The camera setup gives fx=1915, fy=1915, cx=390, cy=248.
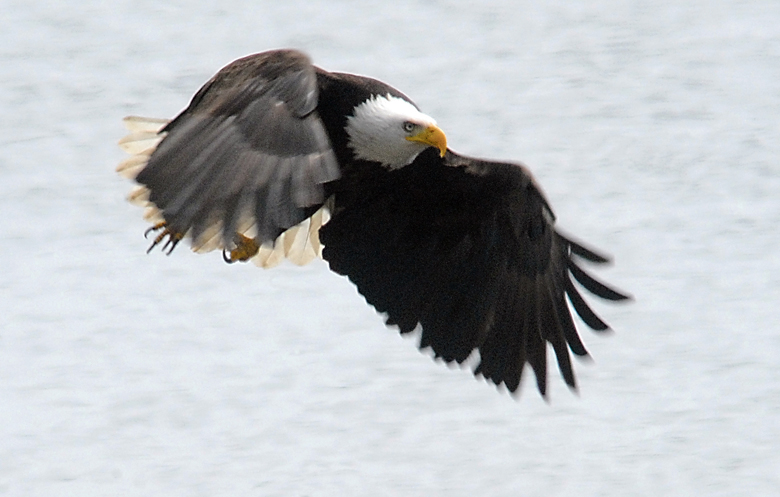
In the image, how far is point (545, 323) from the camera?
232 inches

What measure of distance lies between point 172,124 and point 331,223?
101cm

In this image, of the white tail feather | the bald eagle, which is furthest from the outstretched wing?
the white tail feather

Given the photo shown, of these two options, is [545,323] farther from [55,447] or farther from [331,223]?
[55,447]

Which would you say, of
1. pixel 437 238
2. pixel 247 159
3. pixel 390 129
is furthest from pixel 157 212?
pixel 437 238

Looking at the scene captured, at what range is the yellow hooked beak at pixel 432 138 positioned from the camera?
5453 mm

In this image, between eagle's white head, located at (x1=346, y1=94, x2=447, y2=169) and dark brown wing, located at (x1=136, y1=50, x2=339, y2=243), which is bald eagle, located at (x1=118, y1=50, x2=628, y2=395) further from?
dark brown wing, located at (x1=136, y1=50, x2=339, y2=243)

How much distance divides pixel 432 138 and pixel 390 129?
0.12 meters

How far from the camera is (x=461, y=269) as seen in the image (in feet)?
19.2

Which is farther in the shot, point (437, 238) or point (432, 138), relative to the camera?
point (437, 238)

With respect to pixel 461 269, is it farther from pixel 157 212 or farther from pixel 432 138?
pixel 157 212

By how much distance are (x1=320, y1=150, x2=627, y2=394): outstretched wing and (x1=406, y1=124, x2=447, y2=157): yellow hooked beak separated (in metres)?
0.23

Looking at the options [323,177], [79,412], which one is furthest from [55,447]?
[323,177]

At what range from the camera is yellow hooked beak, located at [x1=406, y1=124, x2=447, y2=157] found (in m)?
5.45

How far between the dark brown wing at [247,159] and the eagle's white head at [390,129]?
1.62 feet
